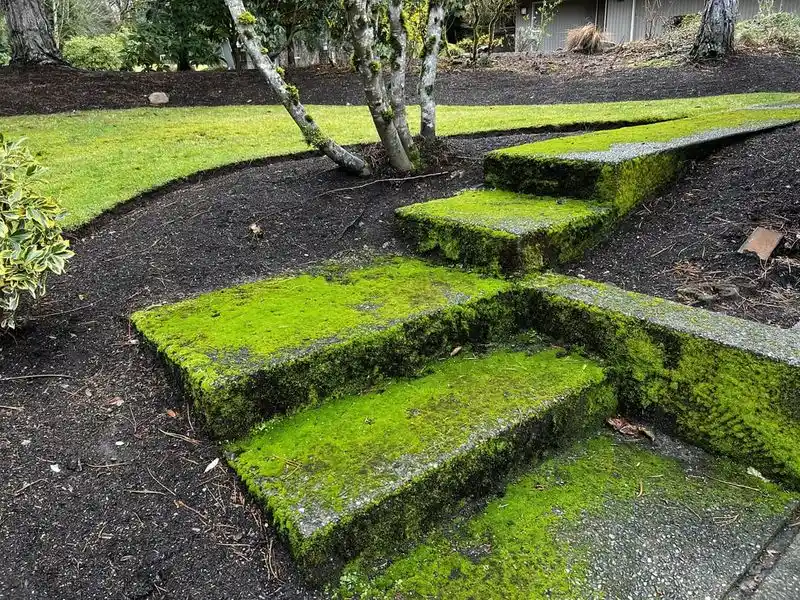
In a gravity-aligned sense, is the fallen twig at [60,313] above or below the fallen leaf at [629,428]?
above

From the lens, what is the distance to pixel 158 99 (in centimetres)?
1042

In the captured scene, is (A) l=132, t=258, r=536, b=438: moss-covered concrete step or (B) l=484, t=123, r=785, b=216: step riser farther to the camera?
(B) l=484, t=123, r=785, b=216: step riser

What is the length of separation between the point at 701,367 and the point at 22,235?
2878 millimetres

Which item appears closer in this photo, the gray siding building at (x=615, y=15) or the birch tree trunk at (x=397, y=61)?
the birch tree trunk at (x=397, y=61)

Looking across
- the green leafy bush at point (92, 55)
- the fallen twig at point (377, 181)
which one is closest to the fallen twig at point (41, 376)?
the fallen twig at point (377, 181)

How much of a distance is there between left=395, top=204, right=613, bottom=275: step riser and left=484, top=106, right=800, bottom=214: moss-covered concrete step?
0.87ft

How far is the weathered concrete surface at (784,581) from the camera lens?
1639 millimetres

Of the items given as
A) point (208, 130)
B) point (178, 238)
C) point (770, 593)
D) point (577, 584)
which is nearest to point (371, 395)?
point (577, 584)

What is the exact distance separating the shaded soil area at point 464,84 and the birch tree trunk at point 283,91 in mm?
6170

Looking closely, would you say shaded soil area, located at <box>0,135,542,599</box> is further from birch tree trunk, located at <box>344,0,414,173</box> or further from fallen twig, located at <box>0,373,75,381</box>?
birch tree trunk, located at <box>344,0,414,173</box>

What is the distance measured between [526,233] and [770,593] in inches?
68.5

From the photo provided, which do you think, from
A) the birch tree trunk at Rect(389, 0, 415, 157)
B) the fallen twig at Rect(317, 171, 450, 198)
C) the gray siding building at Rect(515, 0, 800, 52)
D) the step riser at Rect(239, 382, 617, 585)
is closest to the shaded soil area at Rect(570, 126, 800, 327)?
the step riser at Rect(239, 382, 617, 585)

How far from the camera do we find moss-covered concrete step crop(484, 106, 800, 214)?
11.0 ft

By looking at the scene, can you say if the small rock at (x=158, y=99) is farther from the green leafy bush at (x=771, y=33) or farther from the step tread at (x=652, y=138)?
the green leafy bush at (x=771, y=33)
